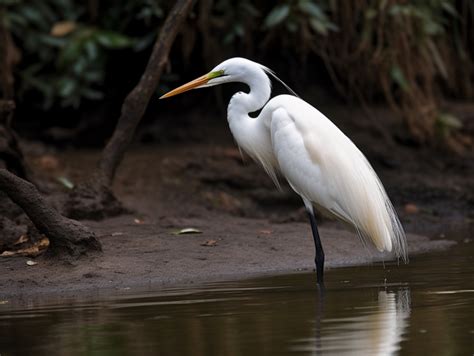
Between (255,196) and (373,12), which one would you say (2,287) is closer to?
(255,196)

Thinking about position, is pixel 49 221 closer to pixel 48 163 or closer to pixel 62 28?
pixel 48 163

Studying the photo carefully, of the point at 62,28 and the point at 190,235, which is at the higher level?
the point at 62,28

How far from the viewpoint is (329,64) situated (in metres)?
11.7

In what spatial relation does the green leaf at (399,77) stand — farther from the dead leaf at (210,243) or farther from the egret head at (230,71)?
the dead leaf at (210,243)

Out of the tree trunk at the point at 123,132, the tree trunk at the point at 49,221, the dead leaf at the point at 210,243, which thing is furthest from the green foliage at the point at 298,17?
the tree trunk at the point at 49,221

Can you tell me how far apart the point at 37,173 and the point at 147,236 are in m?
3.01

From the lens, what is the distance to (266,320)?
16.7 feet

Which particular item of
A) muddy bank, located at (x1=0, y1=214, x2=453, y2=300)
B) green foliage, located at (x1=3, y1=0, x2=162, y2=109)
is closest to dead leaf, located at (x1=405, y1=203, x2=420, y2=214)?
muddy bank, located at (x1=0, y1=214, x2=453, y2=300)

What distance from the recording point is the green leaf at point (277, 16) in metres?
11.1

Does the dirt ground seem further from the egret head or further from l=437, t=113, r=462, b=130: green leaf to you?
the egret head

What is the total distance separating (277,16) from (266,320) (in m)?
6.59

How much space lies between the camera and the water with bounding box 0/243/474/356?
436 centimetres

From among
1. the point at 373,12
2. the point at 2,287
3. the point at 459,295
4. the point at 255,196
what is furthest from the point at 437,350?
the point at 373,12

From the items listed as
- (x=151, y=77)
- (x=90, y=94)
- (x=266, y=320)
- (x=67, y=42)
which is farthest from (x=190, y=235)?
(x=67, y=42)
